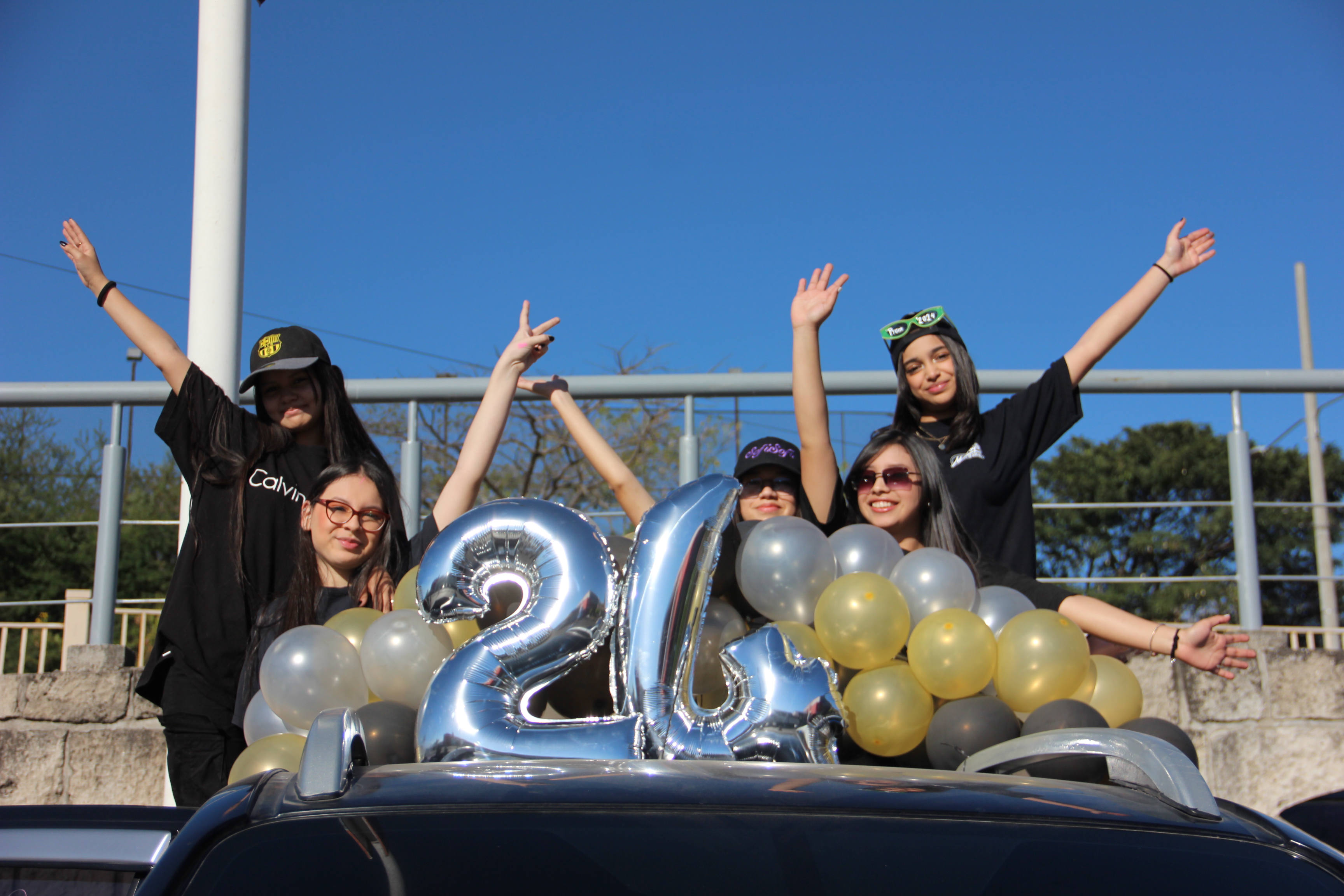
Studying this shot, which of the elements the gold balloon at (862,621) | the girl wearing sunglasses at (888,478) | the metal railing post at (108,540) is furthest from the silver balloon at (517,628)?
the metal railing post at (108,540)

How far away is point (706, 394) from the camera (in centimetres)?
425

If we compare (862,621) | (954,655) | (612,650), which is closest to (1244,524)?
(954,655)

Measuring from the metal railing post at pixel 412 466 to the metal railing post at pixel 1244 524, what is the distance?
3082 mm

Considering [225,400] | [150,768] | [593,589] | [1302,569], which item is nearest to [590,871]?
[593,589]

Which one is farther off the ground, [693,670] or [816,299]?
[816,299]

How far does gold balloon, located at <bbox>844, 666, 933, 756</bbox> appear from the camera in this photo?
7.71 feet

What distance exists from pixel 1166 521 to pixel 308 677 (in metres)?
16.9

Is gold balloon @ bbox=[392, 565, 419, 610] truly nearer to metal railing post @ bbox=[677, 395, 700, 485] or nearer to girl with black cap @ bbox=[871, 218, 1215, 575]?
girl with black cap @ bbox=[871, 218, 1215, 575]

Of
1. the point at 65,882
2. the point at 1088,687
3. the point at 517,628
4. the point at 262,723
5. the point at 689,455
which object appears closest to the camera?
the point at 65,882

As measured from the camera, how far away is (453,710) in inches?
78.0

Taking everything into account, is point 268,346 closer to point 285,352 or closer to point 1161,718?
point 285,352

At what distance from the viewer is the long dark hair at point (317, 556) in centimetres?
288

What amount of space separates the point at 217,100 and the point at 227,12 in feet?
1.07

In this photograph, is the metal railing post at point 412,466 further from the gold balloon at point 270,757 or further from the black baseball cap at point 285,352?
the gold balloon at point 270,757
